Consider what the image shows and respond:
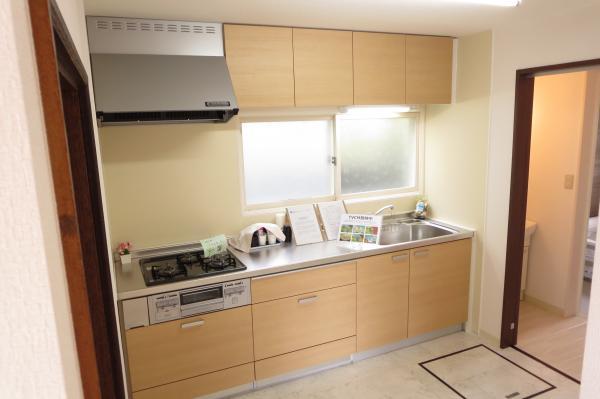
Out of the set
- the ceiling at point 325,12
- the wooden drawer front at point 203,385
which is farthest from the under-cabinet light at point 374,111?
the wooden drawer front at point 203,385

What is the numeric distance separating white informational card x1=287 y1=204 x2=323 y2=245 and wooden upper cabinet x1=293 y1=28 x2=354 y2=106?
793 mm

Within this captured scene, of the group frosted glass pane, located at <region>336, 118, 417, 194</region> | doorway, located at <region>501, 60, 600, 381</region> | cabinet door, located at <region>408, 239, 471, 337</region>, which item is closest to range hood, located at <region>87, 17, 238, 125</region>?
frosted glass pane, located at <region>336, 118, 417, 194</region>

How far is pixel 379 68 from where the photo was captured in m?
2.98

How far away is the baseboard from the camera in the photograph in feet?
11.7

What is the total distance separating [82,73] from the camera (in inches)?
56.2

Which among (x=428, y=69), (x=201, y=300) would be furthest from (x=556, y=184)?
(x=201, y=300)

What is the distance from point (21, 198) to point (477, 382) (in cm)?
297

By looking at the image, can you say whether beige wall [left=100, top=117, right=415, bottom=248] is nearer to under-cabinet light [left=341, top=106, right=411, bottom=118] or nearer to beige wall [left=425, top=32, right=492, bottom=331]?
under-cabinet light [left=341, top=106, right=411, bottom=118]

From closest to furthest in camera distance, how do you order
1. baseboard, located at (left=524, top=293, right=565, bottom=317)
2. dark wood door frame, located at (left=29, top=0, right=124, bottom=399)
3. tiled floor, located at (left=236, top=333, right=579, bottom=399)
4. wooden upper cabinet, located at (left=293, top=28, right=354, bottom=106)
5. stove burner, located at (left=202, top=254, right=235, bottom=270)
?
dark wood door frame, located at (left=29, top=0, right=124, bottom=399) → stove burner, located at (left=202, top=254, right=235, bottom=270) → tiled floor, located at (left=236, top=333, right=579, bottom=399) → wooden upper cabinet, located at (left=293, top=28, right=354, bottom=106) → baseboard, located at (left=524, top=293, right=565, bottom=317)

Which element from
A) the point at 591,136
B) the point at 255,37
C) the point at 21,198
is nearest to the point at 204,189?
the point at 255,37

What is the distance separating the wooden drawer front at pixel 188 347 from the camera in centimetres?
229

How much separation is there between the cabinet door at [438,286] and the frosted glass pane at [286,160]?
910 millimetres

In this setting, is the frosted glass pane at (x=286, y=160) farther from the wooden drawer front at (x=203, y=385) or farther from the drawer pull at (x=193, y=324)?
the wooden drawer front at (x=203, y=385)

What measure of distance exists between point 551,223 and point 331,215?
6.57 feet
